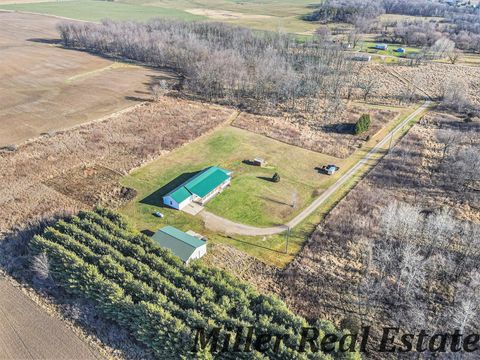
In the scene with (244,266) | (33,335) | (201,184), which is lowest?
(33,335)

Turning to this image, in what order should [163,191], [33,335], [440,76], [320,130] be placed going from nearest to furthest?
[33,335] → [163,191] → [320,130] → [440,76]

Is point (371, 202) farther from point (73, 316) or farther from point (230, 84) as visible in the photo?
point (230, 84)

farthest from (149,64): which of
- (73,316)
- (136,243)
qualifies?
(73,316)

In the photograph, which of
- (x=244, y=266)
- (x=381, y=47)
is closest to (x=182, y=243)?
(x=244, y=266)

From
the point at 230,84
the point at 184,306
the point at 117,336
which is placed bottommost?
the point at 117,336

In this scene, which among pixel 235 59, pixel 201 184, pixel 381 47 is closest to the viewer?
pixel 201 184

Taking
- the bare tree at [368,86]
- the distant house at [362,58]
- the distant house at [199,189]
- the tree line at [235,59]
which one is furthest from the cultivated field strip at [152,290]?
the distant house at [362,58]

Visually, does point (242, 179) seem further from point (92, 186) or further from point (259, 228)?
point (92, 186)
